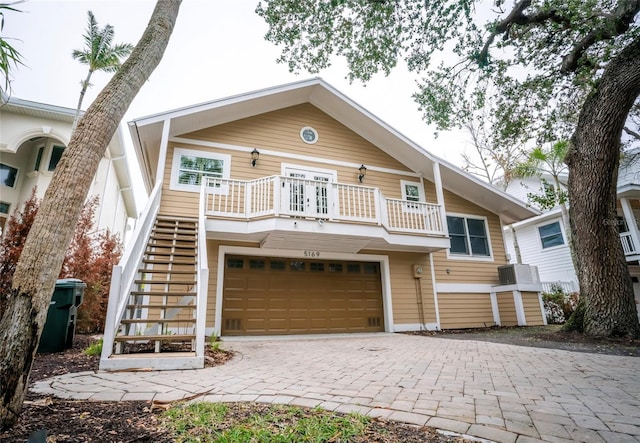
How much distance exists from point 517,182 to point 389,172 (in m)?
10.5

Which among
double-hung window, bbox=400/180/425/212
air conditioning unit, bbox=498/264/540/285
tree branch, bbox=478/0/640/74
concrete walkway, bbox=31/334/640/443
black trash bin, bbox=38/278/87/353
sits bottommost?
concrete walkway, bbox=31/334/640/443

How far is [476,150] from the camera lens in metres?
17.3

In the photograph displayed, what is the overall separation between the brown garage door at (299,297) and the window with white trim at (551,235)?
10.7 m

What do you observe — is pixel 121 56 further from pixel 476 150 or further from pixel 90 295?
pixel 476 150

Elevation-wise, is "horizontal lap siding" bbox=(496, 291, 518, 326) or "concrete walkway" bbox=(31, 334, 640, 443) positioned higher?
"horizontal lap siding" bbox=(496, 291, 518, 326)

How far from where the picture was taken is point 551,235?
49.7 feet

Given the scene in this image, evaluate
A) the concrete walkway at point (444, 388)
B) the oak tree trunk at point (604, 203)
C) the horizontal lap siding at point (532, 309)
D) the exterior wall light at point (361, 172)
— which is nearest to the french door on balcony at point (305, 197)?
the exterior wall light at point (361, 172)

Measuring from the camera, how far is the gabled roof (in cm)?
827

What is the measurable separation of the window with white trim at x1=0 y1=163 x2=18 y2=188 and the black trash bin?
9.28 metres

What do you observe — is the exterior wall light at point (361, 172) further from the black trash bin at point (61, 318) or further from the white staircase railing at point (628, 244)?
the white staircase railing at point (628, 244)

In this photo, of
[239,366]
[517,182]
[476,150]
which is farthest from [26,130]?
[517,182]

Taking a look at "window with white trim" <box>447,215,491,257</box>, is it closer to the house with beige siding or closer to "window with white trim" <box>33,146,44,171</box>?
the house with beige siding

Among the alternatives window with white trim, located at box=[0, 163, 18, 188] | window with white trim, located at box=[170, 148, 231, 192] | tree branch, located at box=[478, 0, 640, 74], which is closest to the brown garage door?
window with white trim, located at box=[170, 148, 231, 192]

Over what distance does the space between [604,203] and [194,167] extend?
9.56 metres
